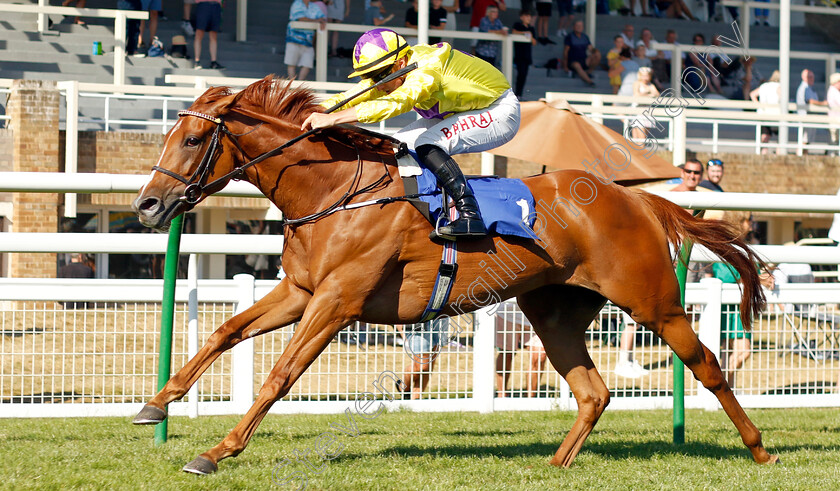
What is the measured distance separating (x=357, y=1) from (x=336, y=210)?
1559 cm

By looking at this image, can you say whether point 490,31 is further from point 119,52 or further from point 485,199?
point 485,199

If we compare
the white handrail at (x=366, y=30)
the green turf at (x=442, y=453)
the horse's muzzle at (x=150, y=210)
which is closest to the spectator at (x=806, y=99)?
the white handrail at (x=366, y=30)

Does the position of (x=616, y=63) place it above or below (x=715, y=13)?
below

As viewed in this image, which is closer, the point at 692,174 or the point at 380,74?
the point at 380,74

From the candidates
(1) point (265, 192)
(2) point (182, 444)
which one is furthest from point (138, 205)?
(2) point (182, 444)

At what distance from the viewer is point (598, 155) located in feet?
29.5

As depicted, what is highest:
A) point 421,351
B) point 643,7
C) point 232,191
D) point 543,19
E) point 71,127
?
point 643,7

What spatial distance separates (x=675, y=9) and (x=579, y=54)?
5516 millimetres

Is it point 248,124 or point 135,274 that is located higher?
point 248,124

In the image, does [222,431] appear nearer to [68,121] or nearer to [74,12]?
[68,121]

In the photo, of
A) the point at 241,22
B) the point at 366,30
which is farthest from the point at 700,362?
the point at 241,22

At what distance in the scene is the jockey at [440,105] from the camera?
454 centimetres

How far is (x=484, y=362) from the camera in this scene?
6.40 metres

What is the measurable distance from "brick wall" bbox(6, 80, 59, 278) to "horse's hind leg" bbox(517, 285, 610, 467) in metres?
8.22
